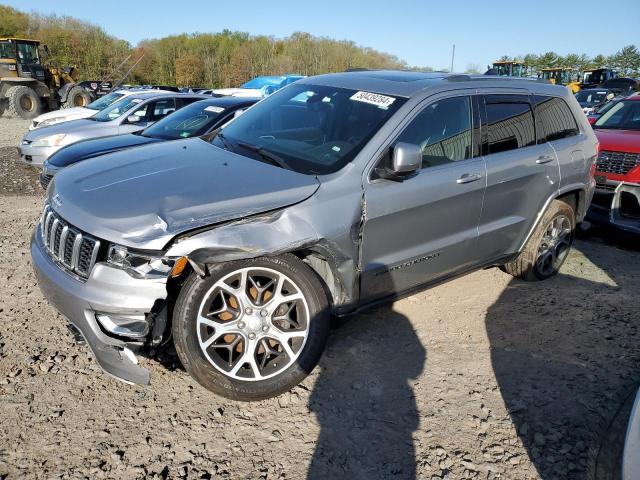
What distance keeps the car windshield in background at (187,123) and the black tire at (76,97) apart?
16517 mm

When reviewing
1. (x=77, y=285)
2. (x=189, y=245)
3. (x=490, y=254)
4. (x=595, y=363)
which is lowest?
(x=595, y=363)

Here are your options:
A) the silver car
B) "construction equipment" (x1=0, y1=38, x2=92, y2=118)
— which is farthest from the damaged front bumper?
"construction equipment" (x1=0, y1=38, x2=92, y2=118)

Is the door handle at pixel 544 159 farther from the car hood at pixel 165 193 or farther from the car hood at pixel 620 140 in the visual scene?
the car hood at pixel 620 140

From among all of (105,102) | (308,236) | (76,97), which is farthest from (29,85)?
(308,236)

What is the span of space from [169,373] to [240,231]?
1.16 metres

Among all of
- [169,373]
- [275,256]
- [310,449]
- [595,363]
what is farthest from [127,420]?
[595,363]

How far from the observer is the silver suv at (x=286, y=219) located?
260cm

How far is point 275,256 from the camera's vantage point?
2801 mm

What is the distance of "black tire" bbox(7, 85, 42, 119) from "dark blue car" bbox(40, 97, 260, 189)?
1554 centimetres

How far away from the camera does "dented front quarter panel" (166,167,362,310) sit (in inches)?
101

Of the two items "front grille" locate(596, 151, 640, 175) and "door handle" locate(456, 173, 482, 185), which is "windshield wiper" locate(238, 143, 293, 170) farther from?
"front grille" locate(596, 151, 640, 175)

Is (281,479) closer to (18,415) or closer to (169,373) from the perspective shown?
(169,373)

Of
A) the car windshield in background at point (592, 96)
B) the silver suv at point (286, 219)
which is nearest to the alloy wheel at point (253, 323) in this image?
the silver suv at point (286, 219)

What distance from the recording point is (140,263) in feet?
8.47
